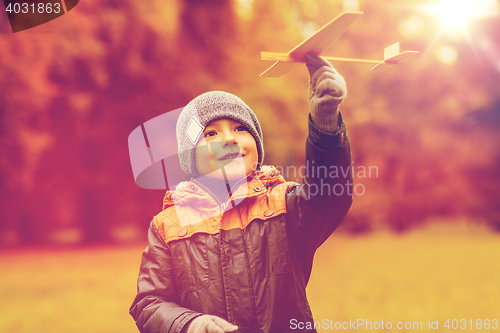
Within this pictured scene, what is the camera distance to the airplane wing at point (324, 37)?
45.9 inches

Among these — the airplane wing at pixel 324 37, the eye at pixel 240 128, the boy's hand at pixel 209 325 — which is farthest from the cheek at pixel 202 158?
the boy's hand at pixel 209 325

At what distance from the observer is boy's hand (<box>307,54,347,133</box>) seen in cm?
120

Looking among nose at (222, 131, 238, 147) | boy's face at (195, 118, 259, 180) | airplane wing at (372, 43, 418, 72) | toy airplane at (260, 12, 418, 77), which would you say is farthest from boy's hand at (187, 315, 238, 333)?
airplane wing at (372, 43, 418, 72)

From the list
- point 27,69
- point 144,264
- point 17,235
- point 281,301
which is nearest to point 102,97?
point 27,69

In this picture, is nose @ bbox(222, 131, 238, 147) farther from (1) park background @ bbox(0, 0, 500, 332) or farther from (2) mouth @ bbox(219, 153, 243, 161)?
(1) park background @ bbox(0, 0, 500, 332)

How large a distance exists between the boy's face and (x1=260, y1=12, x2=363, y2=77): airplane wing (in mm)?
347

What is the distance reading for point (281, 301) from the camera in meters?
1.45

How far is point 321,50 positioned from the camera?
1323mm

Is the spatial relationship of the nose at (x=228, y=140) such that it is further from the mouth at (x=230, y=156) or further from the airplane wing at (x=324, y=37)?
the airplane wing at (x=324, y=37)

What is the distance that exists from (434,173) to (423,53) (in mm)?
2899

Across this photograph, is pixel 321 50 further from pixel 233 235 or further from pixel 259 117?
pixel 259 117

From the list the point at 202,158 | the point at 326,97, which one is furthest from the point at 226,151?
the point at 326,97

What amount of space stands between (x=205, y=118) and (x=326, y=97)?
0.63 meters

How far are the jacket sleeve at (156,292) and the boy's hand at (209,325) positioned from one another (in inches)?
2.8
